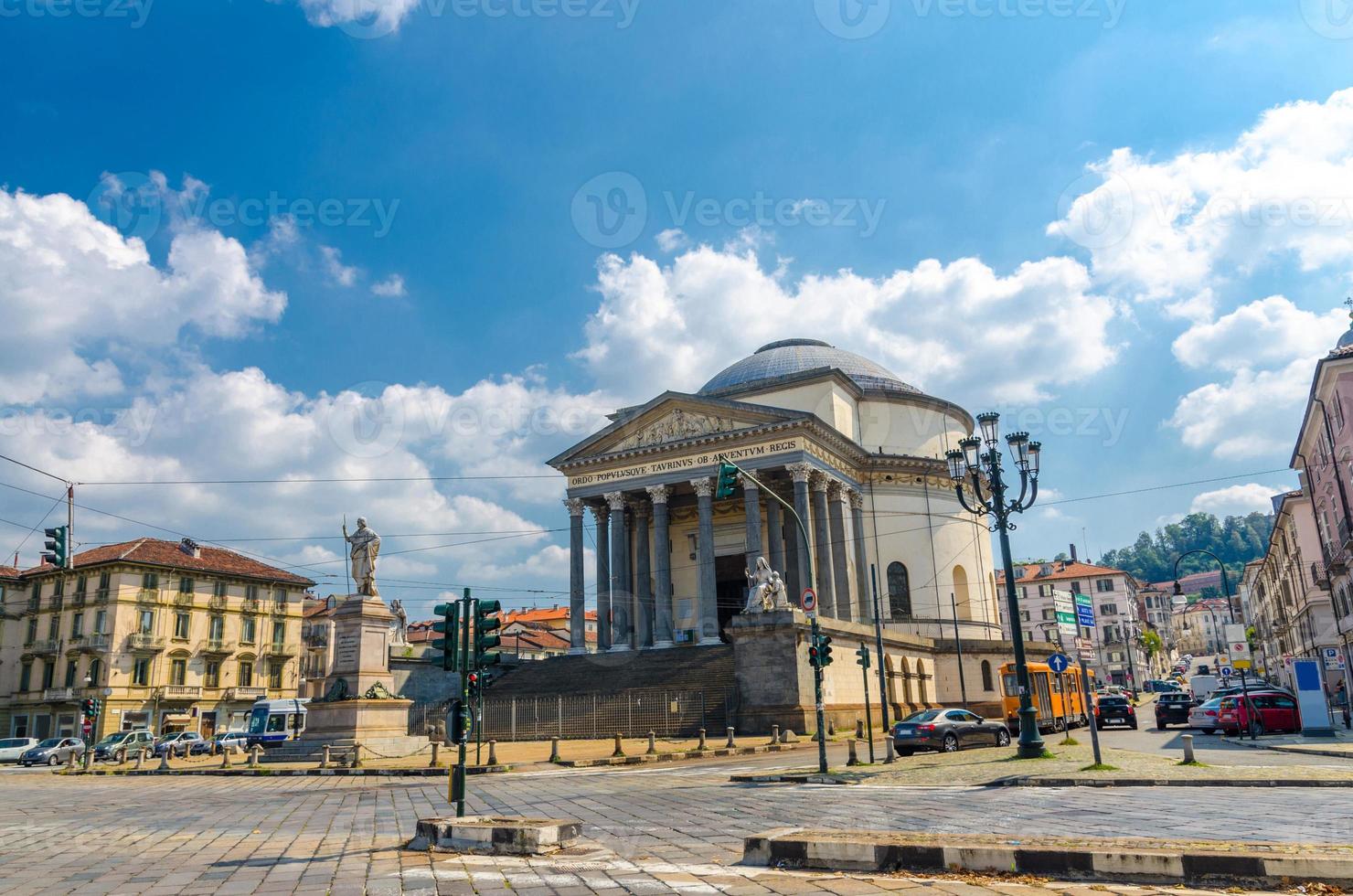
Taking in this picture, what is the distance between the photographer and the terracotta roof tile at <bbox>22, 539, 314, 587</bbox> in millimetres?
55656

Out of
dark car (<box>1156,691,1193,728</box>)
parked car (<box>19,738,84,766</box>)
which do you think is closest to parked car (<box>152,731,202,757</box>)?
parked car (<box>19,738,84,766</box>)

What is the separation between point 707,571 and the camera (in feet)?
146

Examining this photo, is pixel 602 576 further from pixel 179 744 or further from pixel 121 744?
pixel 121 744

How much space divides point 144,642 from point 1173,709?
52.9 m

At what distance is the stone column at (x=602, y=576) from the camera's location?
1850 inches

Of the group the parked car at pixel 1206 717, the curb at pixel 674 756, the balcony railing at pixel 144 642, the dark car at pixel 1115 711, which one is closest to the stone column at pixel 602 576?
the curb at pixel 674 756

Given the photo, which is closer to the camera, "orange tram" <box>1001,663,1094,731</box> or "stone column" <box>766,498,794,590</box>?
"orange tram" <box>1001,663,1094,731</box>

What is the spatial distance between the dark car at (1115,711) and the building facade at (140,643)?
159 ft

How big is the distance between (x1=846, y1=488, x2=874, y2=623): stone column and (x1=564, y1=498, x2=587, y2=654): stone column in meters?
14.2

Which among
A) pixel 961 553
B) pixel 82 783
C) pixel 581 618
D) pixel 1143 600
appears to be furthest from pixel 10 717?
pixel 1143 600

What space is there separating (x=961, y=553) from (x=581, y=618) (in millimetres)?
23073

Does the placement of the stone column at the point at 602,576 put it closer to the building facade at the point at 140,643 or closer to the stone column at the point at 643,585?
the stone column at the point at 643,585

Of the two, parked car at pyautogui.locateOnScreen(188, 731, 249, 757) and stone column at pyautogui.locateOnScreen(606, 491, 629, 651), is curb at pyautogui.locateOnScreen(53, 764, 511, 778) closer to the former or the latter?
parked car at pyautogui.locateOnScreen(188, 731, 249, 757)

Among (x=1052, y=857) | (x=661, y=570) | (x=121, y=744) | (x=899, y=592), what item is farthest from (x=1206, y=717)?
(x=121, y=744)
